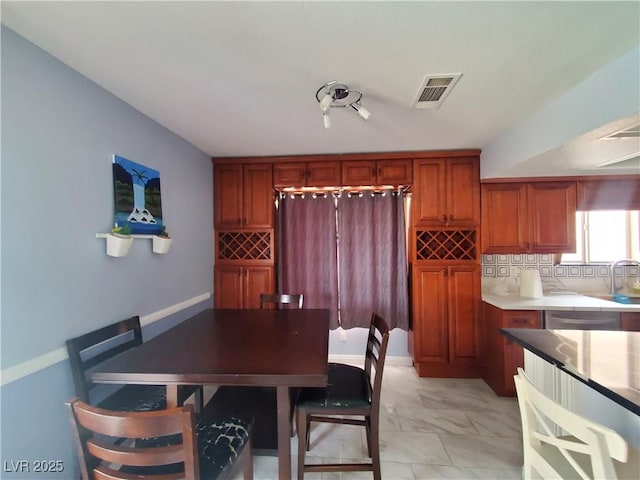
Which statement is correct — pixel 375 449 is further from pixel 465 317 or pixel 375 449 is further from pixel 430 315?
pixel 465 317

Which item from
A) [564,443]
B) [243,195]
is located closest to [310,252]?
[243,195]

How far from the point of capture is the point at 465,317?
2.90 m

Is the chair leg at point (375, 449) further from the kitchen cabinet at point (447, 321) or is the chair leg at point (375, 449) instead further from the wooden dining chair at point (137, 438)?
the kitchen cabinet at point (447, 321)

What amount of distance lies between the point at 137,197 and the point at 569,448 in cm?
254

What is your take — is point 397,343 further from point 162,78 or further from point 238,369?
point 162,78

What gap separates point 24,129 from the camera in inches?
50.1

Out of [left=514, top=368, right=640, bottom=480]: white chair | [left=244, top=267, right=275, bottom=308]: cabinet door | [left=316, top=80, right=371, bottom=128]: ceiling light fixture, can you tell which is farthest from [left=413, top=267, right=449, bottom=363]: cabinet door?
[left=316, top=80, right=371, bottom=128]: ceiling light fixture

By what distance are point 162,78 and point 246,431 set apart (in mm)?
1999

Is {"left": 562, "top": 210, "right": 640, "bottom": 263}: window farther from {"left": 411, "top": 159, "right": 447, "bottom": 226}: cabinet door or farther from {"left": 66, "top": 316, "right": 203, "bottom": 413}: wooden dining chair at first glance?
{"left": 66, "top": 316, "right": 203, "bottom": 413}: wooden dining chair

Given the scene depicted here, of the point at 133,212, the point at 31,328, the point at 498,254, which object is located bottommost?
the point at 31,328

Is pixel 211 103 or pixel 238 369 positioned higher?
pixel 211 103

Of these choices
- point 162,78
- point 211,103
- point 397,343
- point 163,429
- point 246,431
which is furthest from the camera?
point 397,343

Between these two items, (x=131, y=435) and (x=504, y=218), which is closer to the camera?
(x=131, y=435)

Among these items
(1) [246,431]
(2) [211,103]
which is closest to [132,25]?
(2) [211,103]
